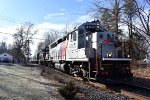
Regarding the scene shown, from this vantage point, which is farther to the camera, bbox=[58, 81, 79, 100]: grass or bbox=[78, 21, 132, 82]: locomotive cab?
bbox=[78, 21, 132, 82]: locomotive cab

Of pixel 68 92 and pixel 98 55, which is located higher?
pixel 98 55

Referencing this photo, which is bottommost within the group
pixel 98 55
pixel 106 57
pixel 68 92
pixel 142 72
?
pixel 68 92

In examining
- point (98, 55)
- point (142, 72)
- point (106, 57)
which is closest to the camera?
point (106, 57)

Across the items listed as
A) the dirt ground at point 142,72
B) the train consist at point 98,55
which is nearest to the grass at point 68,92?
the train consist at point 98,55

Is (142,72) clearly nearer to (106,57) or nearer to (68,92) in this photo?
(106,57)

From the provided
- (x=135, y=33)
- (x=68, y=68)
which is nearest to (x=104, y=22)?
(x=135, y=33)

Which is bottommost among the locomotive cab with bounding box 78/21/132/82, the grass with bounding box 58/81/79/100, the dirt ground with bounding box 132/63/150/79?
the grass with bounding box 58/81/79/100

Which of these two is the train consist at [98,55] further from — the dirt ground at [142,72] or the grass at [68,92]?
the dirt ground at [142,72]

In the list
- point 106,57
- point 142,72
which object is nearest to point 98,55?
point 106,57

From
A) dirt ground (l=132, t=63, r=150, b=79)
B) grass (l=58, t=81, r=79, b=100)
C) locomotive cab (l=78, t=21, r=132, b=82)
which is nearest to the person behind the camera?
grass (l=58, t=81, r=79, b=100)

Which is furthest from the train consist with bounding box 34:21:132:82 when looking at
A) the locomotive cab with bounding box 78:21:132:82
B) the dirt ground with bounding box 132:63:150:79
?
the dirt ground with bounding box 132:63:150:79

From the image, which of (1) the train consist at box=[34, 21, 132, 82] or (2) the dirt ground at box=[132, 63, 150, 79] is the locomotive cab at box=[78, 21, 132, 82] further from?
(2) the dirt ground at box=[132, 63, 150, 79]

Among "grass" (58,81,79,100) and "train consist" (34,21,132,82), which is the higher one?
"train consist" (34,21,132,82)

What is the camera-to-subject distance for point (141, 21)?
127ft
